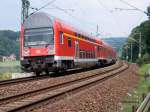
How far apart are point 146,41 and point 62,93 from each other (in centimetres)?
9862

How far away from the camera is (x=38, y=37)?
25.9 meters

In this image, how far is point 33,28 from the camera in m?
26.3

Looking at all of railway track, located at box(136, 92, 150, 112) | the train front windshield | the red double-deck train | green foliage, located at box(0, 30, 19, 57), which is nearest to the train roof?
the red double-deck train

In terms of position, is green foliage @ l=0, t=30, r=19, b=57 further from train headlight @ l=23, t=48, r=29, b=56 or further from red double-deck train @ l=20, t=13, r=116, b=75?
train headlight @ l=23, t=48, r=29, b=56

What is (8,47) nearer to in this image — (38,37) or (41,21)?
(41,21)

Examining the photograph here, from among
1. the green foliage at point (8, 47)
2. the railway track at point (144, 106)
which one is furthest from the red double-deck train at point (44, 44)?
the green foliage at point (8, 47)

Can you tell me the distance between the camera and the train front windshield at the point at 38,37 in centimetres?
2562

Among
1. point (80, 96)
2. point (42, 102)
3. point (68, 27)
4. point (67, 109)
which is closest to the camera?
point (67, 109)

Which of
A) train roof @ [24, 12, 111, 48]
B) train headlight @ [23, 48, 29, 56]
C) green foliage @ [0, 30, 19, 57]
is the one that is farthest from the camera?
green foliage @ [0, 30, 19, 57]

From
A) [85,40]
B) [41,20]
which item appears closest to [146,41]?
[85,40]

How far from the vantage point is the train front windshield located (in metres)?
25.6

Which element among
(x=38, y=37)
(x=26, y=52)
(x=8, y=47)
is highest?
(x=8, y=47)

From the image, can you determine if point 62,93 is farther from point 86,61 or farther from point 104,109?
point 86,61

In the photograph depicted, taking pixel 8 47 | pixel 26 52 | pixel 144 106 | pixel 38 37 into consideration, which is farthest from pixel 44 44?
pixel 8 47
